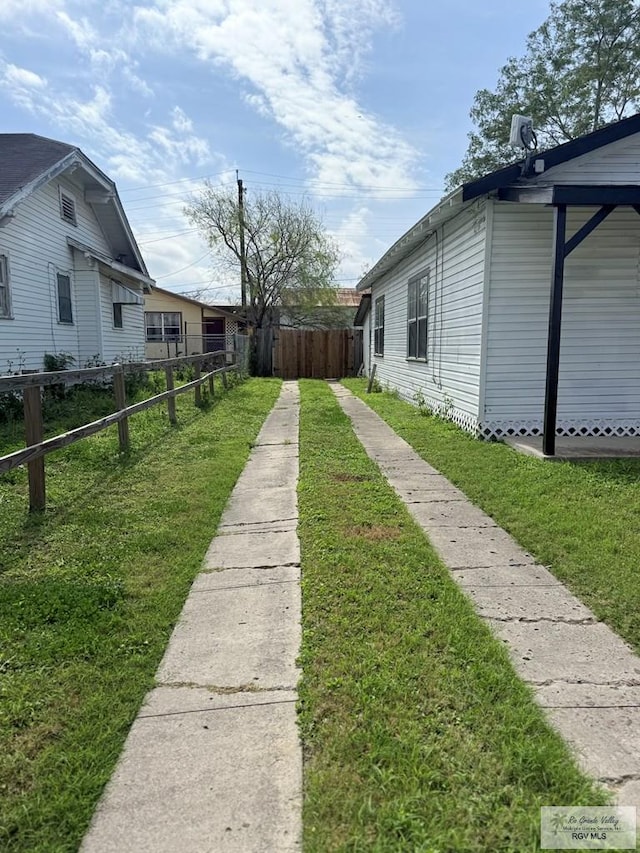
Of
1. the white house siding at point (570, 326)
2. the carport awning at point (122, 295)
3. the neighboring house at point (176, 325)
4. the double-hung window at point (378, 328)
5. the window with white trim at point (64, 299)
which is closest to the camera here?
the white house siding at point (570, 326)

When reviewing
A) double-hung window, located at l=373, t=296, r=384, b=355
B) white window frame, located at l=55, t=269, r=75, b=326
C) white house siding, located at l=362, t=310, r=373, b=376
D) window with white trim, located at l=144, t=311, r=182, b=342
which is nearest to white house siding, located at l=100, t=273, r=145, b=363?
white window frame, located at l=55, t=269, r=75, b=326

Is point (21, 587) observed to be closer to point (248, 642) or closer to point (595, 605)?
point (248, 642)

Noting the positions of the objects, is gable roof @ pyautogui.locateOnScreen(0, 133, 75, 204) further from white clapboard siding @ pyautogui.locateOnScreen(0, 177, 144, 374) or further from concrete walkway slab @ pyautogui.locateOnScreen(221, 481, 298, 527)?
concrete walkway slab @ pyautogui.locateOnScreen(221, 481, 298, 527)

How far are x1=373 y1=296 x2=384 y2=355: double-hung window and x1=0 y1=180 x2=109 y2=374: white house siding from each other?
772 centimetres

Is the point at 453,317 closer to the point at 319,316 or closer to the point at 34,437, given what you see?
the point at 34,437

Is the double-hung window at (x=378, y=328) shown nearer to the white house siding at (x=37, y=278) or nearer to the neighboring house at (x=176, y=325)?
the white house siding at (x=37, y=278)

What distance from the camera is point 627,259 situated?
6578 millimetres

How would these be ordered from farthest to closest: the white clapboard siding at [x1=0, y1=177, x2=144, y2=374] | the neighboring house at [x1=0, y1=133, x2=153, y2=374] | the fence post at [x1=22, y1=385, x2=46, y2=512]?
the white clapboard siding at [x1=0, y1=177, x2=144, y2=374] < the neighboring house at [x1=0, y1=133, x2=153, y2=374] < the fence post at [x1=22, y1=385, x2=46, y2=512]

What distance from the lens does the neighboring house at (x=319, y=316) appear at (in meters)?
25.2

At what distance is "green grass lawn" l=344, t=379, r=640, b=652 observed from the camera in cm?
287

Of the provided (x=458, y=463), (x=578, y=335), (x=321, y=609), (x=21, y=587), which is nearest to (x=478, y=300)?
(x=578, y=335)

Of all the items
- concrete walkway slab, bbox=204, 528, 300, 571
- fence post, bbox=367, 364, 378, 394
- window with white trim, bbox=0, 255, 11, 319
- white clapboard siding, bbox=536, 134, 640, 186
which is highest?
white clapboard siding, bbox=536, 134, 640, 186

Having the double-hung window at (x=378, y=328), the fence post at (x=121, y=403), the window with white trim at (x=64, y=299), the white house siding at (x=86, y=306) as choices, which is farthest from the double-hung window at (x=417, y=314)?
the window with white trim at (x=64, y=299)

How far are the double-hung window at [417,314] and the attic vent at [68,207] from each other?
796cm
